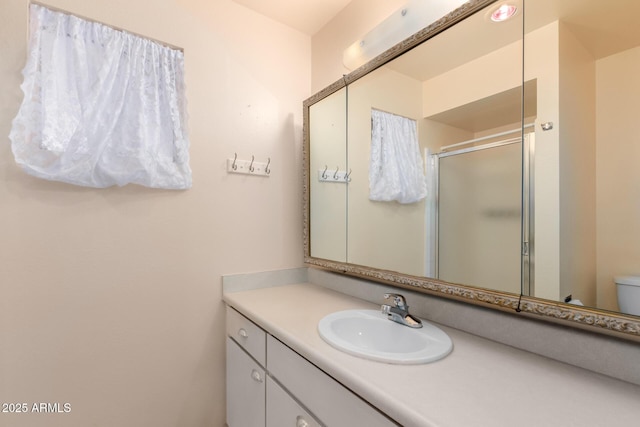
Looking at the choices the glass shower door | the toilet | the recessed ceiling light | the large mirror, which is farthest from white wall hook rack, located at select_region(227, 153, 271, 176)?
the toilet

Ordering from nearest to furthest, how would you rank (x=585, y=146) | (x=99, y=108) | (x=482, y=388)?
1. (x=482, y=388)
2. (x=585, y=146)
3. (x=99, y=108)

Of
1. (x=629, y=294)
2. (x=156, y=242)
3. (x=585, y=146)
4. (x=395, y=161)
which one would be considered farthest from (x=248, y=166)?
(x=629, y=294)

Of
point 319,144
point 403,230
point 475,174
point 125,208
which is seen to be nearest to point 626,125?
point 475,174

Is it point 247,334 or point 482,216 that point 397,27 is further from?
point 247,334

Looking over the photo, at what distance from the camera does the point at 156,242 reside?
1.33 meters

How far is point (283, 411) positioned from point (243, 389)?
0.39 m

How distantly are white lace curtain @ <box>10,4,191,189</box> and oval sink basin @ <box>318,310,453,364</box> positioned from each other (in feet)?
3.20

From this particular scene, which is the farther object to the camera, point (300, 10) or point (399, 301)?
point (300, 10)

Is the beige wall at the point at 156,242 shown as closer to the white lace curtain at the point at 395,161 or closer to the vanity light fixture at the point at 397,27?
the vanity light fixture at the point at 397,27

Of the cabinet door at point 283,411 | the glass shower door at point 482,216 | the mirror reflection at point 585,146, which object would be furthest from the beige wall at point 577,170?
the cabinet door at point 283,411

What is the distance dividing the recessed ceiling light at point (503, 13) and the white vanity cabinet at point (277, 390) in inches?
47.7

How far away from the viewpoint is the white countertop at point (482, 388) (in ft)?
1.85

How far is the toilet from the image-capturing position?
67 centimetres

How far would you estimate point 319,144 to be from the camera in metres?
1.70
